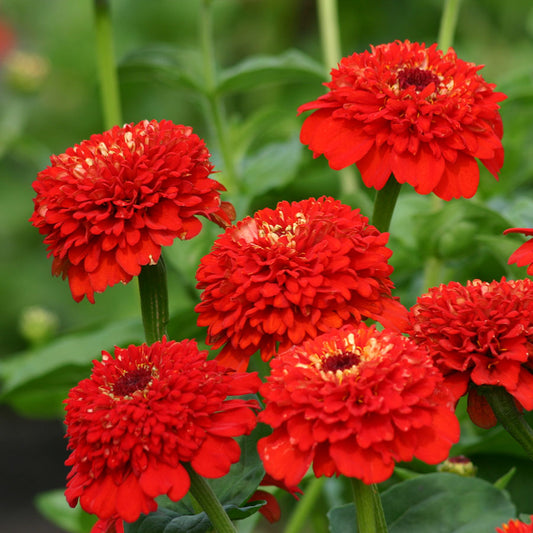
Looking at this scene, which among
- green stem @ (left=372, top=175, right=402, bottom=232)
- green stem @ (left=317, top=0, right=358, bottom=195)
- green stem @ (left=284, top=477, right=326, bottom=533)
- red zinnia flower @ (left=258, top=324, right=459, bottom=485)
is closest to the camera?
red zinnia flower @ (left=258, top=324, right=459, bottom=485)

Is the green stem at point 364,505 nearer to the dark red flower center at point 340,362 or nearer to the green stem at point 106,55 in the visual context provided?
the dark red flower center at point 340,362

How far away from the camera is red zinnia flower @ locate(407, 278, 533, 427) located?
31 centimetres

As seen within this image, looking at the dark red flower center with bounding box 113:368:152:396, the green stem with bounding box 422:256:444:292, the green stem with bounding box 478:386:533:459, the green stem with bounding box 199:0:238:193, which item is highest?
the green stem with bounding box 199:0:238:193

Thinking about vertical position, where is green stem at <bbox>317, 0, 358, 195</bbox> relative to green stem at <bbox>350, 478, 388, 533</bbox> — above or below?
above

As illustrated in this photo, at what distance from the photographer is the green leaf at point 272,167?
0.64 m

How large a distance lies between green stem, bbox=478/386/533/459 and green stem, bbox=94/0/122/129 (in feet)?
1.20

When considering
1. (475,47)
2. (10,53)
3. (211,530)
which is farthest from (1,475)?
(211,530)

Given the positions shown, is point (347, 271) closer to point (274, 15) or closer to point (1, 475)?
point (274, 15)

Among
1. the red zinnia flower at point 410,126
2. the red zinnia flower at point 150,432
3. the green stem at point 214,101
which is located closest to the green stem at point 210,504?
the red zinnia flower at point 150,432

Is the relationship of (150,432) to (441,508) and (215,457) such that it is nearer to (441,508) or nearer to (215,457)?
(215,457)

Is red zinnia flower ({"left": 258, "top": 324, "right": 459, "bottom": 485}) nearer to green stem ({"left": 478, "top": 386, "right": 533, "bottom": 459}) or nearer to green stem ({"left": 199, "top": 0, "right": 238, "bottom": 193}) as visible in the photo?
green stem ({"left": 478, "top": 386, "right": 533, "bottom": 459})

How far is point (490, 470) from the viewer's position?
21.4 inches

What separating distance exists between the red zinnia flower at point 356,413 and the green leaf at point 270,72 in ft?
1.29

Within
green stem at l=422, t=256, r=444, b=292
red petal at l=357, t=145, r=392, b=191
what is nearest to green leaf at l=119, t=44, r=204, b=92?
green stem at l=422, t=256, r=444, b=292
